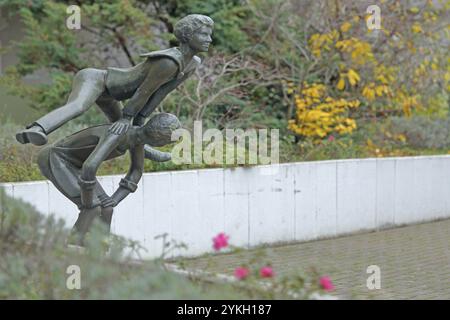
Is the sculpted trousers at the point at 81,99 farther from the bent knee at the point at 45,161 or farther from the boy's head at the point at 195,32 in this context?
the boy's head at the point at 195,32

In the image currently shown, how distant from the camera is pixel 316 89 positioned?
14.6 m

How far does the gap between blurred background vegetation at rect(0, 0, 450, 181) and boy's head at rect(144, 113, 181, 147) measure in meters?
6.79

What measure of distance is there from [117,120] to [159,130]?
0.59m

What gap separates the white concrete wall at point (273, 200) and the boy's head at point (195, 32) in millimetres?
2984

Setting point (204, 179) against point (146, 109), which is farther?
point (204, 179)

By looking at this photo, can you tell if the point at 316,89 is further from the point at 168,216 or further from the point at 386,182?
the point at 168,216

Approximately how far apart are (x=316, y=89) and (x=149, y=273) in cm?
1034

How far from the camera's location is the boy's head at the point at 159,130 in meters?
6.73

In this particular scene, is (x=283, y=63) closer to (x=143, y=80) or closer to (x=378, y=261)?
(x=378, y=261)

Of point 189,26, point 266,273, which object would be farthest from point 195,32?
point 266,273

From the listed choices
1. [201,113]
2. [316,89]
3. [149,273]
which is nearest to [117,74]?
[149,273]

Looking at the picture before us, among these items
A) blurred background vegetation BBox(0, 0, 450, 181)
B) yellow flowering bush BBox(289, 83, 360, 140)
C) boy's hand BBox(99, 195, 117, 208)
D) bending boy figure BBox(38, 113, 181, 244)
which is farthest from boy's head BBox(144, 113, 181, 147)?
yellow flowering bush BBox(289, 83, 360, 140)

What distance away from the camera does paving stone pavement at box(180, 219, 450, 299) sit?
8398mm

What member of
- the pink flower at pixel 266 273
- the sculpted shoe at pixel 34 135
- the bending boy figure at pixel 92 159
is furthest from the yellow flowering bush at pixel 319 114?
the pink flower at pixel 266 273
